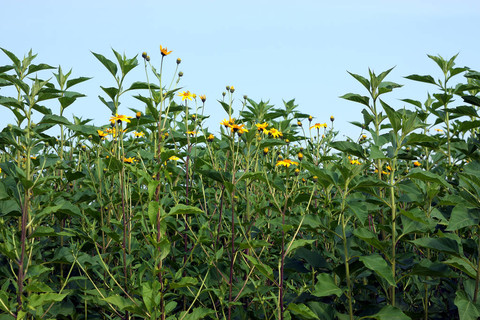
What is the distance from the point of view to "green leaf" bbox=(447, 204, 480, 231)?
8.73 ft

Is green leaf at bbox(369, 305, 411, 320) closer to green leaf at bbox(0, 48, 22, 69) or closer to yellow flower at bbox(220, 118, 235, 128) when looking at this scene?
yellow flower at bbox(220, 118, 235, 128)

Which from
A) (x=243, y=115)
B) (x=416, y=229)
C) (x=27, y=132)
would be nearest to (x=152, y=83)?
(x=27, y=132)

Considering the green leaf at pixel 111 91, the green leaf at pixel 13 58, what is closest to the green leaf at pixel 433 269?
the green leaf at pixel 111 91

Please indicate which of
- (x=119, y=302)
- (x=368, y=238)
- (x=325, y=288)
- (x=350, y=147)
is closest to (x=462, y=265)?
(x=368, y=238)

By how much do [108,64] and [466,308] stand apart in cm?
275

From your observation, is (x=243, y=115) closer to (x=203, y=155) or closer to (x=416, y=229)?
(x=203, y=155)

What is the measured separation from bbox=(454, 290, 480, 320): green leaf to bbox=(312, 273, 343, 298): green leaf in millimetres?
669

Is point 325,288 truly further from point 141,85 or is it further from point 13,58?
point 13,58

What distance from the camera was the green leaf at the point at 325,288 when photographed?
261 centimetres

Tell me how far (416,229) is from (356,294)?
91 cm

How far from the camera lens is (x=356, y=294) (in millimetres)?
3383

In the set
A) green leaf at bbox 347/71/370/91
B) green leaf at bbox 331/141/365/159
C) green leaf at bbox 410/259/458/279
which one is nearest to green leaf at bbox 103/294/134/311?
green leaf at bbox 331/141/365/159

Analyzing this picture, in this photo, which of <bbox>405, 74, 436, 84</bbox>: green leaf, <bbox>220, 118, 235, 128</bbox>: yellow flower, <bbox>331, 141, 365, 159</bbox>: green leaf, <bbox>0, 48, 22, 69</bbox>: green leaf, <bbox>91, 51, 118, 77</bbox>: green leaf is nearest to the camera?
<bbox>331, 141, 365, 159</bbox>: green leaf

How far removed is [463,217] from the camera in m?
2.70
